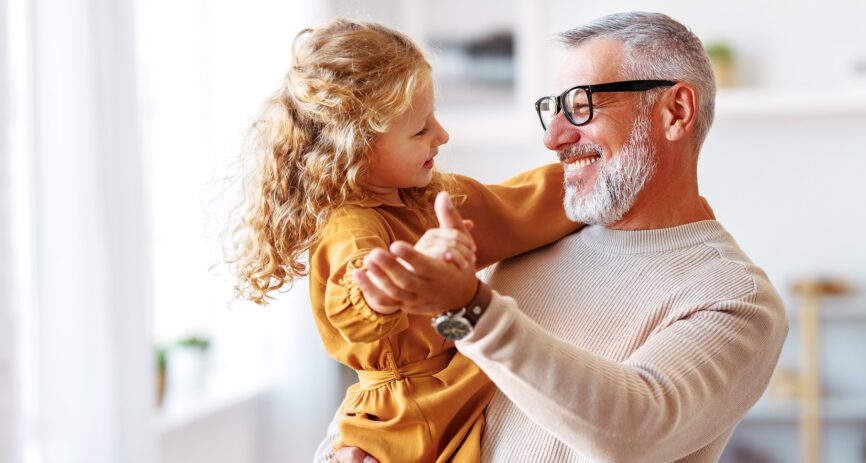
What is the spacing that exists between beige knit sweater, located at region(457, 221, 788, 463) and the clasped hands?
0.18 feet

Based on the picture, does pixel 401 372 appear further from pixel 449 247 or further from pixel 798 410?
pixel 798 410

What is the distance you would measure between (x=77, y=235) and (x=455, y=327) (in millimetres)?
1849

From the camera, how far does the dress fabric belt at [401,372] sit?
151 cm

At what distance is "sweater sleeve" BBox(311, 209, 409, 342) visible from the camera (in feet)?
4.00

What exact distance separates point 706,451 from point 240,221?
0.81 m

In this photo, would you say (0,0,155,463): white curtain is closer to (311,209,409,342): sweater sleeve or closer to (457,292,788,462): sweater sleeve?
(311,209,409,342): sweater sleeve

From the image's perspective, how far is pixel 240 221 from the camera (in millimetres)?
1535

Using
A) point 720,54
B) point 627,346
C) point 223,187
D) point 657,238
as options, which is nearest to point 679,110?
point 657,238

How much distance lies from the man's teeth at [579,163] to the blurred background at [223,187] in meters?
0.92

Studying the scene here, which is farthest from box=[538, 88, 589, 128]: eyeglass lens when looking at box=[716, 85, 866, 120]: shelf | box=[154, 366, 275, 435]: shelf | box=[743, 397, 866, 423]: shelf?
box=[743, 397, 866, 423]: shelf

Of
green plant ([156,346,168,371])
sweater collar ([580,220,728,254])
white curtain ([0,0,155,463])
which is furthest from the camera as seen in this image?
green plant ([156,346,168,371])

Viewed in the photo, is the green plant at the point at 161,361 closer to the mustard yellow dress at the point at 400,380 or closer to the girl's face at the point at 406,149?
the mustard yellow dress at the point at 400,380

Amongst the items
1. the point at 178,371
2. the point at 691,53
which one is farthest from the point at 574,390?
the point at 178,371

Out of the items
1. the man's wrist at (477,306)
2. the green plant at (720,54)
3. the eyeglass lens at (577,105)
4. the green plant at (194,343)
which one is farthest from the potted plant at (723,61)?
the man's wrist at (477,306)
